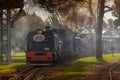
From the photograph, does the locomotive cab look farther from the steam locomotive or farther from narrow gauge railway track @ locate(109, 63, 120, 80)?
narrow gauge railway track @ locate(109, 63, 120, 80)

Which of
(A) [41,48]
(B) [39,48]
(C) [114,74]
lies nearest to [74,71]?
(C) [114,74]

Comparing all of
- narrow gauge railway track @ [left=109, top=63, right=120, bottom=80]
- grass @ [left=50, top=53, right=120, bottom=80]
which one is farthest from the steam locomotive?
narrow gauge railway track @ [left=109, top=63, right=120, bottom=80]

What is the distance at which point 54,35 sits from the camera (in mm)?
34844

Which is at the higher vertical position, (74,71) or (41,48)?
(41,48)

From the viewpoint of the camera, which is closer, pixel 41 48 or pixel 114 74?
pixel 114 74

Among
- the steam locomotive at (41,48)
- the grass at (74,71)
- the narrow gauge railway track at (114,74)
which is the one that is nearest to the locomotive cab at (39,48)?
the steam locomotive at (41,48)

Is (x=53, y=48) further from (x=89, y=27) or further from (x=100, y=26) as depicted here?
(x=89, y=27)

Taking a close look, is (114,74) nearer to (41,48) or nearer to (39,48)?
(41,48)

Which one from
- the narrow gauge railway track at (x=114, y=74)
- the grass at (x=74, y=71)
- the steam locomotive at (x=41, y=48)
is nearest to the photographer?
the narrow gauge railway track at (x=114, y=74)

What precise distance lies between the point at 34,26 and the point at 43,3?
55105 millimetres

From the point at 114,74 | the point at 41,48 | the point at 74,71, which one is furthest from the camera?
the point at 41,48

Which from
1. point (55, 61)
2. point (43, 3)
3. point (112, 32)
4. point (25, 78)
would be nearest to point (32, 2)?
point (43, 3)

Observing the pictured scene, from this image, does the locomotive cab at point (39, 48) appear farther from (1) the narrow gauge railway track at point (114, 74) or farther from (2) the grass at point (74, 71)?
(1) the narrow gauge railway track at point (114, 74)

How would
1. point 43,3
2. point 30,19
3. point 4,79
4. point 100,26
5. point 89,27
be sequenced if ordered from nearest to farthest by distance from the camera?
1. point 4,79
2. point 43,3
3. point 100,26
4. point 30,19
5. point 89,27
